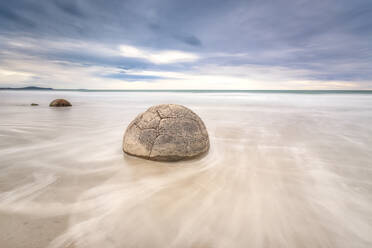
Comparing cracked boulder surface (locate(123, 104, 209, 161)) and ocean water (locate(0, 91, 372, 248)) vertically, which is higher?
cracked boulder surface (locate(123, 104, 209, 161))

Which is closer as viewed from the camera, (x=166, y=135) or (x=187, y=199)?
(x=187, y=199)

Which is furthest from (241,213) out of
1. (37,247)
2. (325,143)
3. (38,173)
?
(325,143)

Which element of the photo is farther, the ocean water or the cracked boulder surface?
the cracked boulder surface

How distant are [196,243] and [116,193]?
108cm

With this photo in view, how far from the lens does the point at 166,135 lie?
286 centimetres

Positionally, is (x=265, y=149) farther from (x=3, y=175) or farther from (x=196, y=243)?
(x=3, y=175)

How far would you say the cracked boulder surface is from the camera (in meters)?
2.84

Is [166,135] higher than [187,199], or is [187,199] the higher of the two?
[166,135]

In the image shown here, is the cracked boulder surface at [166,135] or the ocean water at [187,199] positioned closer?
the ocean water at [187,199]

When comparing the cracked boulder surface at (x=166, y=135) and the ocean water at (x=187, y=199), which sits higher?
the cracked boulder surface at (x=166, y=135)

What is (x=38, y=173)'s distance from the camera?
248 centimetres

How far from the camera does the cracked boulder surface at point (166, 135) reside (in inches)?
112

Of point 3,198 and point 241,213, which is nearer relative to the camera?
point 241,213

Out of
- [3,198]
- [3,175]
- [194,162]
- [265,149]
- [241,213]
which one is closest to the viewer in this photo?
[241,213]
